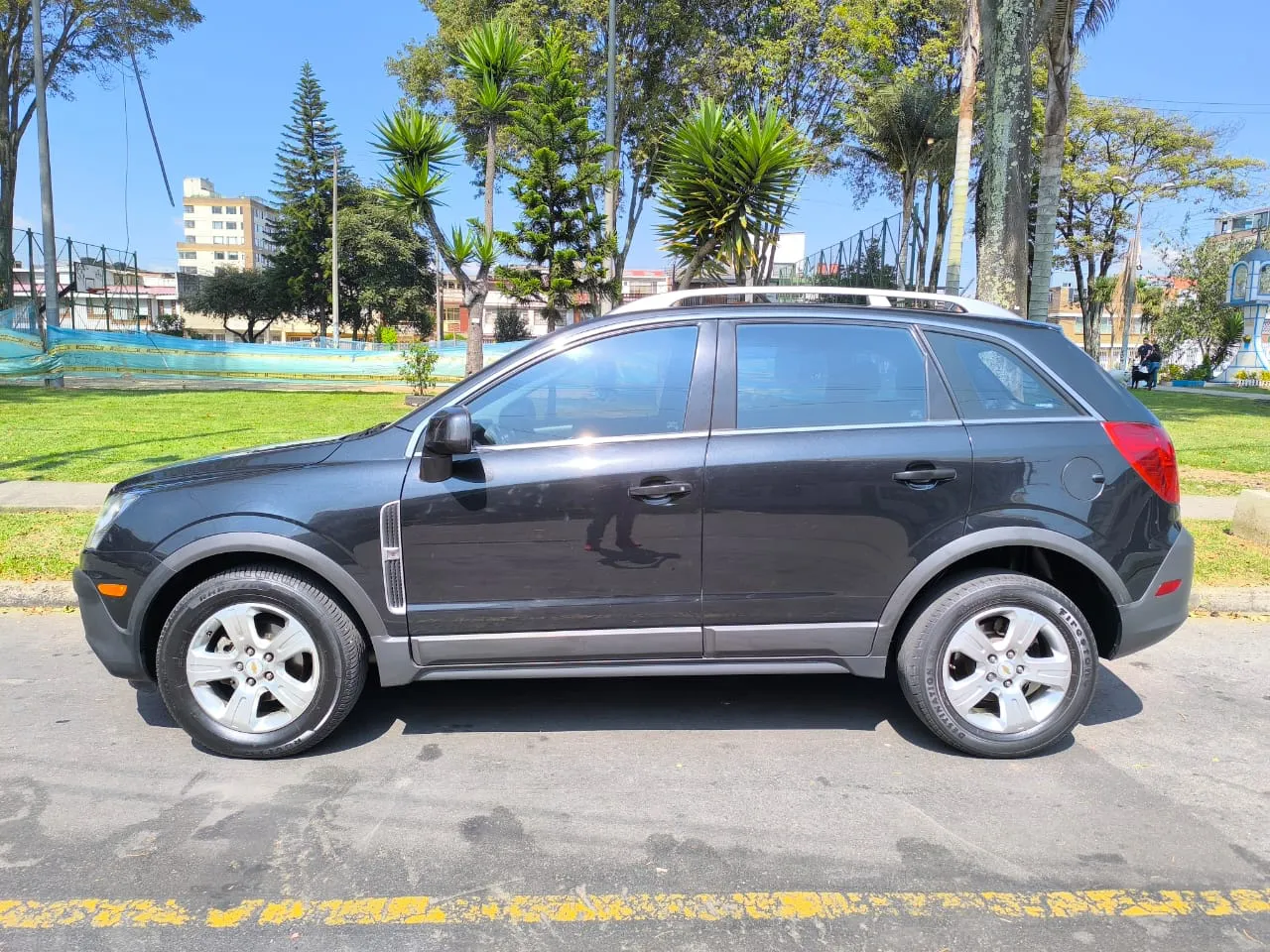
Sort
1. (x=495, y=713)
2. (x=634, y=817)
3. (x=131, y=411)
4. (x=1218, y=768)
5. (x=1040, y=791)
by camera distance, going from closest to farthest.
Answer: (x=634, y=817), (x=1040, y=791), (x=1218, y=768), (x=495, y=713), (x=131, y=411)

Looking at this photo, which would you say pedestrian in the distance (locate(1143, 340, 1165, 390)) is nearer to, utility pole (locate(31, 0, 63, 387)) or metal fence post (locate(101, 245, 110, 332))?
utility pole (locate(31, 0, 63, 387))

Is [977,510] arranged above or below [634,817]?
above

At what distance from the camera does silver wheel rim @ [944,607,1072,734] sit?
365 centimetres

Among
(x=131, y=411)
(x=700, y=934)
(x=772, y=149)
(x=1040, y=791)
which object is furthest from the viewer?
(x=131, y=411)

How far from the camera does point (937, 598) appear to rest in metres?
3.69

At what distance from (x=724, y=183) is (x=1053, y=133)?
16.8 ft

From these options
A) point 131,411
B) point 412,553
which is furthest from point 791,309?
point 131,411

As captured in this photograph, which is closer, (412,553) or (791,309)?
(412,553)

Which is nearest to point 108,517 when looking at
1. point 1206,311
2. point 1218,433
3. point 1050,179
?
point 1050,179

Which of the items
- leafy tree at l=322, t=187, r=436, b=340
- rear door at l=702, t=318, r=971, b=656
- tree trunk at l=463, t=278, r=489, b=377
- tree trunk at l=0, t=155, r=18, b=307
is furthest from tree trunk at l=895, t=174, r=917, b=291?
leafy tree at l=322, t=187, r=436, b=340

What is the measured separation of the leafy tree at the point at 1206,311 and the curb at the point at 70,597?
38.0 m

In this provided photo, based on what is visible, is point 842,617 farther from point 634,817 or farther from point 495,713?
point 495,713

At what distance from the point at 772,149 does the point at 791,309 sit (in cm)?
746

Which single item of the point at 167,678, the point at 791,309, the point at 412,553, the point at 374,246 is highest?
the point at 374,246
